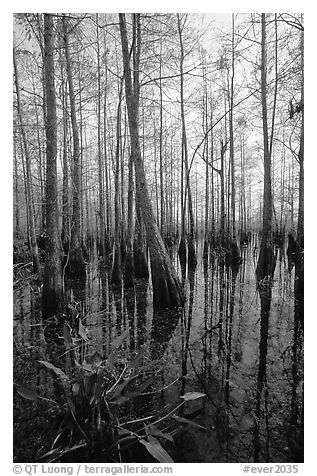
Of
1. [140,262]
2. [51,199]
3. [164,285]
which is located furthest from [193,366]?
[140,262]

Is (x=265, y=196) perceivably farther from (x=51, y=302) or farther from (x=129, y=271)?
(x=51, y=302)

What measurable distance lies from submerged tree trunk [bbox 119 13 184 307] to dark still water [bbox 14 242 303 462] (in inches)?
13.4

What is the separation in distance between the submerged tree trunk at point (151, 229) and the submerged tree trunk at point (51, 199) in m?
1.16

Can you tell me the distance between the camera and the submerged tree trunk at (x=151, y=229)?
392cm

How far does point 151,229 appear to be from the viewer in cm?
394

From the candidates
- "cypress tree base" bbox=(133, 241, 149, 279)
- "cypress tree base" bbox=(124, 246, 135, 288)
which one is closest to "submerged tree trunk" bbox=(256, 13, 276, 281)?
"cypress tree base" bbox=(133, 241, 149, 279)

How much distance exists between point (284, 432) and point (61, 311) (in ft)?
10.6

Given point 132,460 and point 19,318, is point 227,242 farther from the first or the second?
point 132,460

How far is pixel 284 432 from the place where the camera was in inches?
61.3
